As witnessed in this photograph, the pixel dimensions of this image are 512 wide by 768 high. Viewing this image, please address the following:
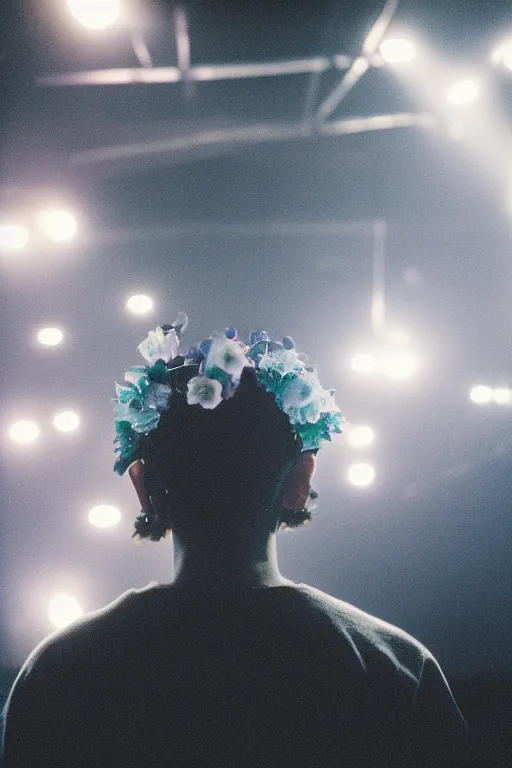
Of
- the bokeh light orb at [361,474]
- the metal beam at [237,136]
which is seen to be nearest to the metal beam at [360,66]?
the metal beam at [237,136]

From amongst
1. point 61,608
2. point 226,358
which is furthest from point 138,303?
point 226,358

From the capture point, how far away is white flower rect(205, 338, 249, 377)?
1231 mm

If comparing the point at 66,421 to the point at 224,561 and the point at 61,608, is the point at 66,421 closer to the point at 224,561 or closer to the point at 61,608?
the point at 61,608

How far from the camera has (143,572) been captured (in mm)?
3393

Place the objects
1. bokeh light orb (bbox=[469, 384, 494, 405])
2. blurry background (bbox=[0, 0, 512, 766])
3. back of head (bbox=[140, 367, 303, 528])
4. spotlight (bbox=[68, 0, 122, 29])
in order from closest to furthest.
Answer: back of head (bbox=[140, 367, 303, 528]) < spotlight (bbox=[68, 0, 122, 29]) < blurry background (bbox=[0, 0, 512, 766]) < bokeh light orb (bbox=[469, 384, 494, 405])

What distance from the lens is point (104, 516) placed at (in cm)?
332

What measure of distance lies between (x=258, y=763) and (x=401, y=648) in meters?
0.40

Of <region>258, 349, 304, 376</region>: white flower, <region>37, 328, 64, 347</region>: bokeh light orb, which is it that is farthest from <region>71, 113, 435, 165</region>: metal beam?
<region>258, 349, 304, 376</region>: white flower

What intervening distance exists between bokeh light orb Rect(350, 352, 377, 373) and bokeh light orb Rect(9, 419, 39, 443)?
2483 mm

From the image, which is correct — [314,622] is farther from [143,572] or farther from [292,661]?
[143,572]

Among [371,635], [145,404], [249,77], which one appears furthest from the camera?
[249,77]

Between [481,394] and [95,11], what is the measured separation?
364 centimetres

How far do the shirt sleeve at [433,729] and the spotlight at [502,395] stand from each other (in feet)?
10.2

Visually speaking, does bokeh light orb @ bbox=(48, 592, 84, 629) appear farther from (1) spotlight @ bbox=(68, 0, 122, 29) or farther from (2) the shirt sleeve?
(1) spotlight @ bbox=(68, 0, 122, 29)
